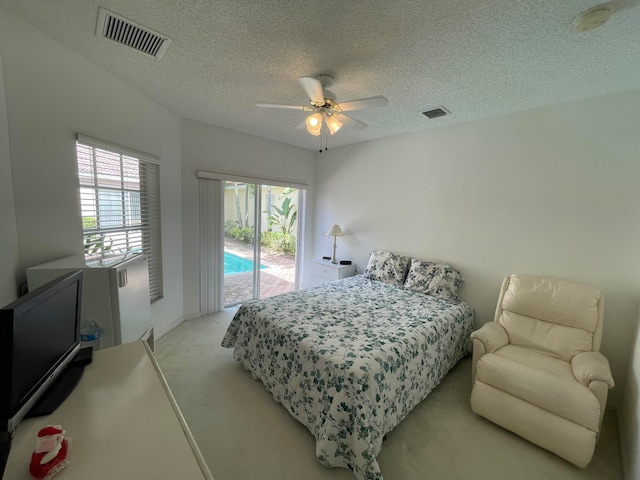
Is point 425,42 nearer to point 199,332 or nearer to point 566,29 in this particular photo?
point 566,29

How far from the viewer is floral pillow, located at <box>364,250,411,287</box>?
3.27m

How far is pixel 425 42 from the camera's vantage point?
5.12 ft

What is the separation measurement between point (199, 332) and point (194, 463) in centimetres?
260

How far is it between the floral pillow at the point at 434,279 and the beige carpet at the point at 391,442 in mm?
914

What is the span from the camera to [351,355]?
165 cm

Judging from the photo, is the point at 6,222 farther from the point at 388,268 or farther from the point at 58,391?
the point at 388,268

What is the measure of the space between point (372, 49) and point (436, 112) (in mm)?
1311

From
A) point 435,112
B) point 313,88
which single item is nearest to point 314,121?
point 313,88

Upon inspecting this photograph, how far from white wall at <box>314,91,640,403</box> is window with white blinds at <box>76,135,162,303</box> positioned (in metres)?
2.74

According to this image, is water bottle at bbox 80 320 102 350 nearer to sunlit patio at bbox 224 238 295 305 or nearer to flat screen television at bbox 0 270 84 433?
flat screen television at bbox 0 270 84 433

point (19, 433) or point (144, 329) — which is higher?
point (19, 433)

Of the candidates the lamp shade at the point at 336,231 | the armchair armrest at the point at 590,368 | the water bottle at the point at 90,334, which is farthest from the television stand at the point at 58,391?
the lamp shade at the point at 336,231

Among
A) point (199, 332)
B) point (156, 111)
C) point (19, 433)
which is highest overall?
point (156, 111)

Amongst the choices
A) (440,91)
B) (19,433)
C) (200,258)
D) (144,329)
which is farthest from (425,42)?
(200,258)
